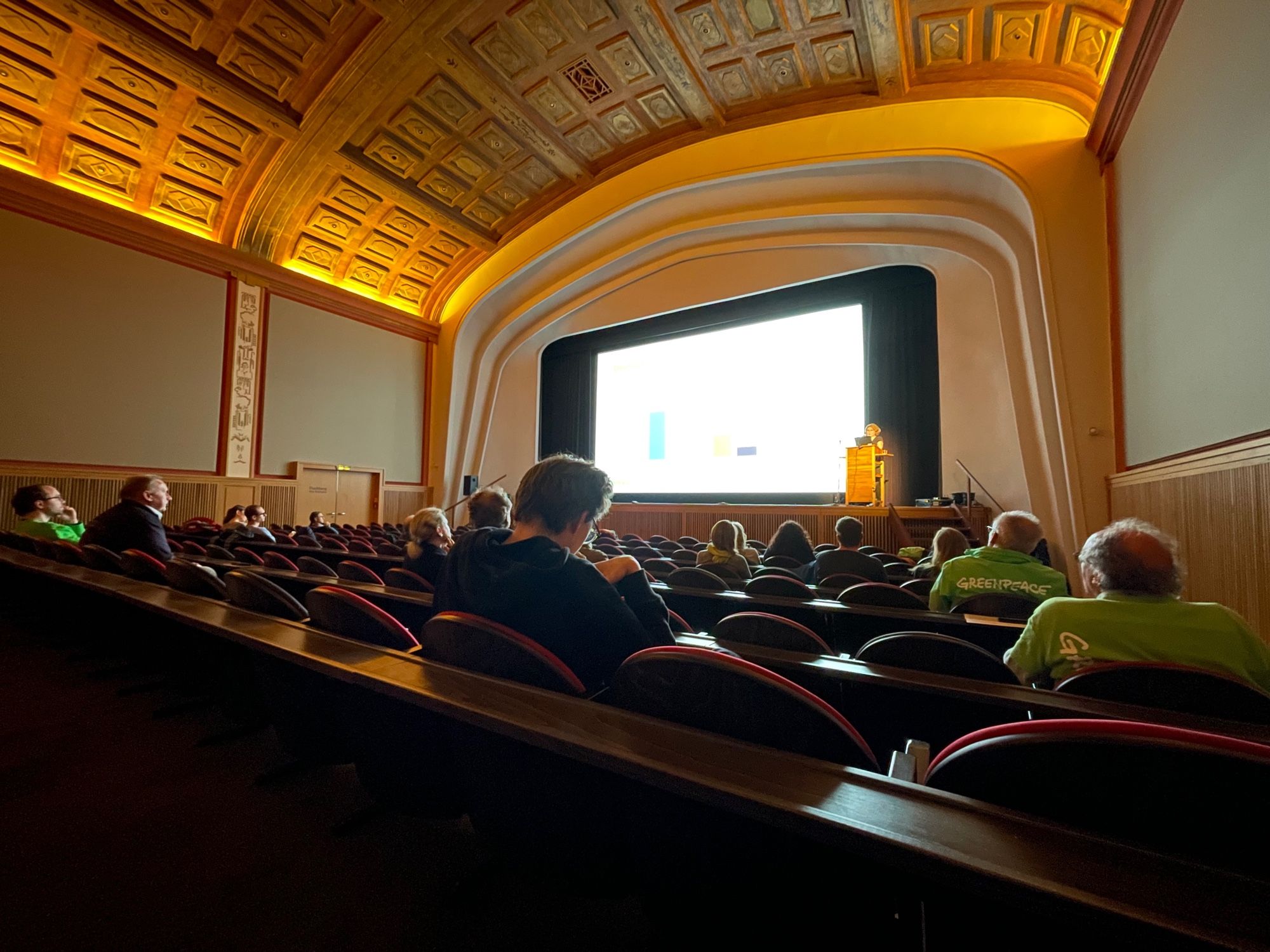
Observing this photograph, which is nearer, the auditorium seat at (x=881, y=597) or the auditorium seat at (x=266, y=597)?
the auditorium seat at (x=266, y=597)

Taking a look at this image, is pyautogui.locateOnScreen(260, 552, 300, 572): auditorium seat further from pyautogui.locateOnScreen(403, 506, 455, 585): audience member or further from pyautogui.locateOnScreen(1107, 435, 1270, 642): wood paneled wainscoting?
pyautogui.locateOnScreen(1107, 435, 1270, 642): wood paneled wainscoting

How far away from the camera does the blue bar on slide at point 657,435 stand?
1170 cm

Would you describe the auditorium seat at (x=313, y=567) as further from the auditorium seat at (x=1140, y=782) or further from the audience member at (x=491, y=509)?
the auditorium seat at (x=1140, y=782)

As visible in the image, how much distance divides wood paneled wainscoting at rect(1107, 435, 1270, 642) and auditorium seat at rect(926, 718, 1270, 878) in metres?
3.01

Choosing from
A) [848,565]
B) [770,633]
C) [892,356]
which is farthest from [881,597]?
[892,356]

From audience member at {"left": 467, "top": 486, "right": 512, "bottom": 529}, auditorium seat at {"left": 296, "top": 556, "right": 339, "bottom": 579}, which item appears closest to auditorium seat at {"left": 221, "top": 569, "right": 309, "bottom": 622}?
audience member at {"left": 467, "top": 486, "right": 512, "bottom": 529}

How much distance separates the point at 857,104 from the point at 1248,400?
679cm

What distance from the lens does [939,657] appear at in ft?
5.07

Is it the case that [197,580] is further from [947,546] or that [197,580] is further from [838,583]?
[947,546]

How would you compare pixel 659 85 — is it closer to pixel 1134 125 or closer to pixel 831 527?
pixel 1134 125

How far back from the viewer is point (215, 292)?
32.8ft

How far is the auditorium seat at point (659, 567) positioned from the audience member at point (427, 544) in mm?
1343

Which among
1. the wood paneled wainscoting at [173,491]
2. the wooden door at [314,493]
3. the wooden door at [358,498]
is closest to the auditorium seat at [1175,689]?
the wood paneled wainscoting at [173,491]

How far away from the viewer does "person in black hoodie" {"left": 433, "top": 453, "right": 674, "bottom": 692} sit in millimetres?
1321
